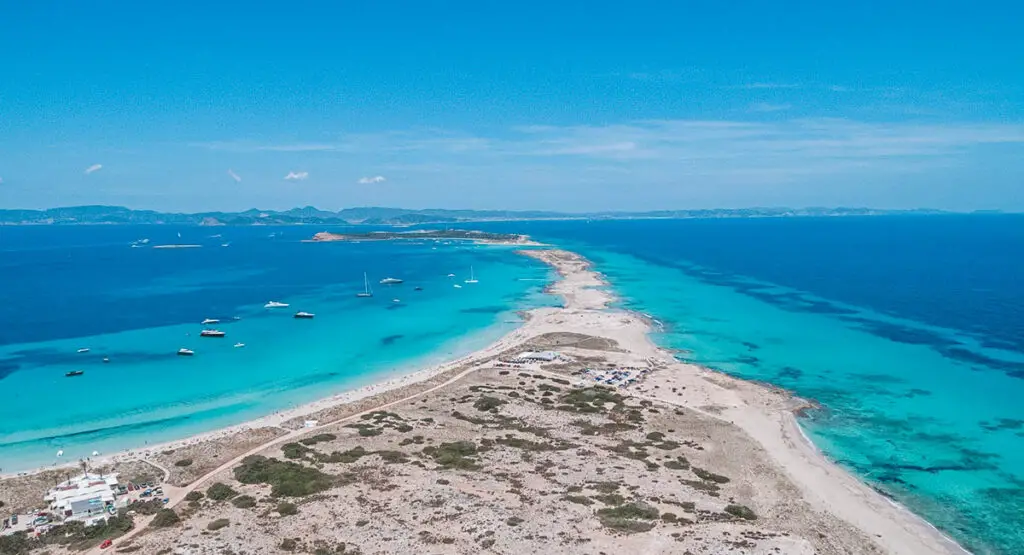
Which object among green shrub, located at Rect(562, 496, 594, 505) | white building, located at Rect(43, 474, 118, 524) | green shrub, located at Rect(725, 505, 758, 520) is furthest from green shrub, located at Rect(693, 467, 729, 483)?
white building, located at Rect(43, 474, 118, 524)

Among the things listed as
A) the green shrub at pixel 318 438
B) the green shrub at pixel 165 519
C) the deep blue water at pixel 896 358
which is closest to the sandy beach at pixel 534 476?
the green shrub at pixel 318 438

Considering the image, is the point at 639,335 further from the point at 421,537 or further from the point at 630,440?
the point at 421,537

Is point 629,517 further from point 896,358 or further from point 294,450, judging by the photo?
point 896,358

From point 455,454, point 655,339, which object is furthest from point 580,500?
point 655,339

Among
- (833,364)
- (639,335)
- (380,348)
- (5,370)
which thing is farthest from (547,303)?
(5,370)

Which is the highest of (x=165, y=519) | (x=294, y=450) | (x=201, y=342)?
(x=165, y=519)

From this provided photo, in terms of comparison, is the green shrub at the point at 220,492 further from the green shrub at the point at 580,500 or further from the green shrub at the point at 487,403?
the green shrub at the point at 487,403

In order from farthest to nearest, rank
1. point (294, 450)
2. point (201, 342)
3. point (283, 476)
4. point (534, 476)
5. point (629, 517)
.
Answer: point (201, 342) → point (294, 450) → point (534, 476) → point (283, 476) → point (629, 517)

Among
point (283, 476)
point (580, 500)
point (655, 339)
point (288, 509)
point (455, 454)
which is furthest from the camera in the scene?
point (655, 339)

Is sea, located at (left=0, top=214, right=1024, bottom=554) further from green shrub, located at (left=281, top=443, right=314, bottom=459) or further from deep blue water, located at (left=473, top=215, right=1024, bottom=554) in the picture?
green shrub, located at (left=281, top=443, right=314, bottom=459)
